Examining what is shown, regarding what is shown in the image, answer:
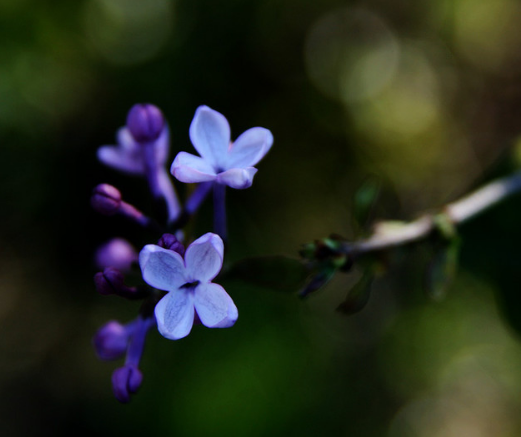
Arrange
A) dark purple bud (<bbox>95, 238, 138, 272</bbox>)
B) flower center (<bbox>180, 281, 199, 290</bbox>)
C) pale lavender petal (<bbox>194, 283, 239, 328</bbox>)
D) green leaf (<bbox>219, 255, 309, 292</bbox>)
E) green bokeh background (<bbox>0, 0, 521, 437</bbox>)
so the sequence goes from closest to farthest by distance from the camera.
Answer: pale lavender petal (<bbox>194, 283, 239, 328</bbox>)
flower center (<bbox>180, 281, 199, 290</bbox>)
green leaf (<bbox>219, 255, 309, 292</bbox>)
dark purple bud (<bbox>95, 238, 138, 272</bbox>)
green bokeh background (<bbox>0, 0, 521, 437</bbox>)

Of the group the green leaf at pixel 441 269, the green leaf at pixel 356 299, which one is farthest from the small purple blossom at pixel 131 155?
the green leaf at pixel 441 269

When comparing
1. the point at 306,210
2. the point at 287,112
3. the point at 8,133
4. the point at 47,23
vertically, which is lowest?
the point at 8,133

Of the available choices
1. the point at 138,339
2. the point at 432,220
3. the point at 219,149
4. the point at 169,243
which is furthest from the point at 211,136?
the point at 432,220

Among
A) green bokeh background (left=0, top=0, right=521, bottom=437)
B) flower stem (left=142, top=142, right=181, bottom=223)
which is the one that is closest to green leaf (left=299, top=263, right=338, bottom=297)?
flower stem (left=142, top=142, right=181, bottom=223)

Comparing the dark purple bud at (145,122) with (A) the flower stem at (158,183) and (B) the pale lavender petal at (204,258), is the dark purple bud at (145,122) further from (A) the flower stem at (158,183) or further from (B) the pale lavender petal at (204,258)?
(B) the pale lavender petal at (204,258)

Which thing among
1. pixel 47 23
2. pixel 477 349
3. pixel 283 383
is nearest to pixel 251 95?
pixel 47 23

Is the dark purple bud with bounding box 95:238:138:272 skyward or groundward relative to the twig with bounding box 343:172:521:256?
groundward

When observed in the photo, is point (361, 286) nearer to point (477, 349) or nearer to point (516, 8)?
point (477, 349)

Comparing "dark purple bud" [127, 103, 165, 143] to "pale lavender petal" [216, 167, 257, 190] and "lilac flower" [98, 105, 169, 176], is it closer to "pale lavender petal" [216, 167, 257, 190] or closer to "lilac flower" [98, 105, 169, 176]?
"lilac flower" [98, 105, 169, 176]
